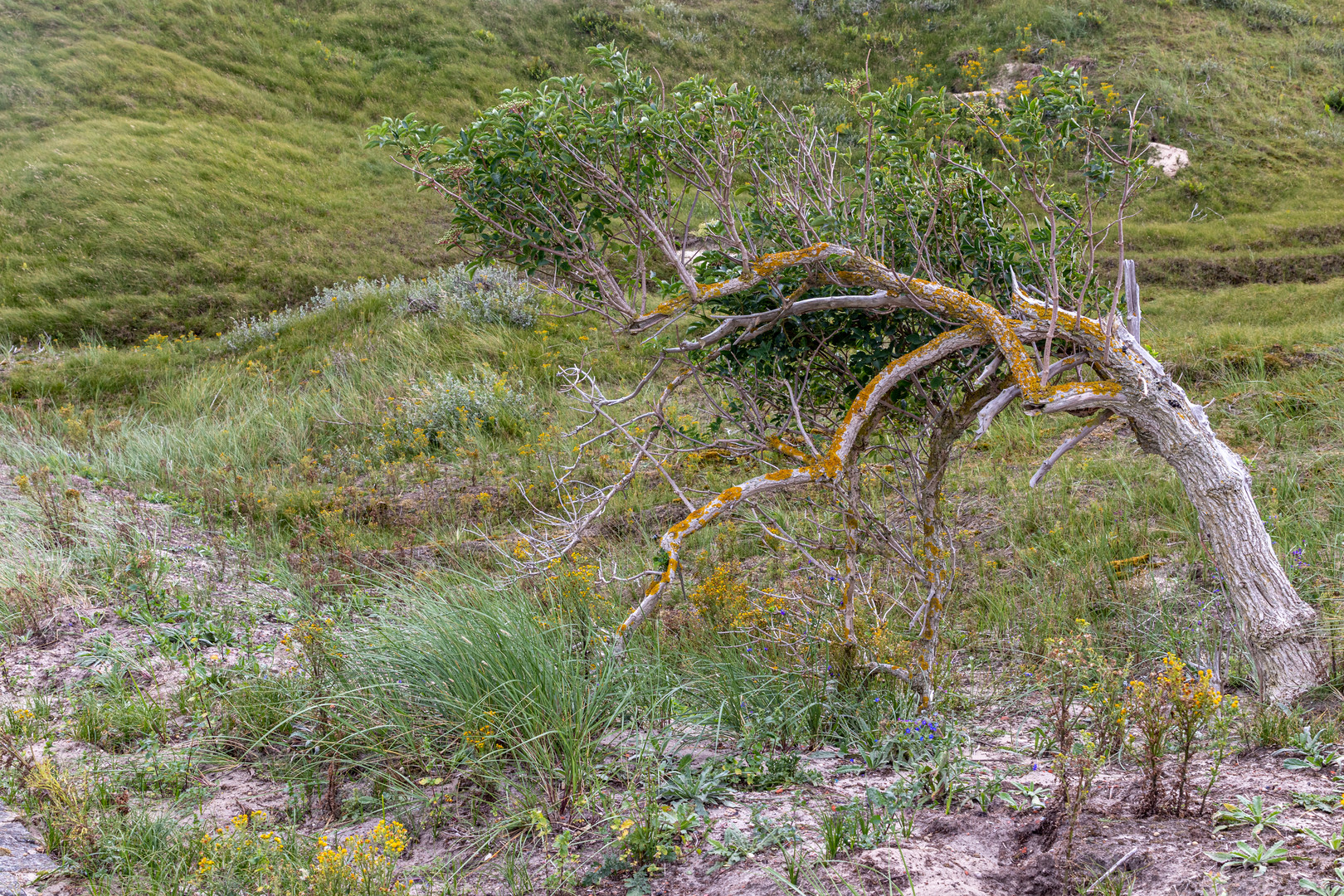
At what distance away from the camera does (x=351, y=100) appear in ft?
64.0

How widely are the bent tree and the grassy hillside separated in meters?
10.9

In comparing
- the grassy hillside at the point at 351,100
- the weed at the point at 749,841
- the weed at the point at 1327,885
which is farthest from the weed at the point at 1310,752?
the grassy hillside at the point at 351,100

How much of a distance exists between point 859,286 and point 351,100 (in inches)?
781

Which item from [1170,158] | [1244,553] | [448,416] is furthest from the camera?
[1170,158]

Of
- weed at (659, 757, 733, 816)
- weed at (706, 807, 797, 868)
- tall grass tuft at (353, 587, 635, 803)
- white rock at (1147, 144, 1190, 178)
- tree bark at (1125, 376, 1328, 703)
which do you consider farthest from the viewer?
white rock at (1147, 144, 1190, 178)

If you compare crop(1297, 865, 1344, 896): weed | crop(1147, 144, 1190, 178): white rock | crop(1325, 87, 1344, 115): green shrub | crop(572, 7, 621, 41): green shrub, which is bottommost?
crop(1297, 865, 1344, 896): weed

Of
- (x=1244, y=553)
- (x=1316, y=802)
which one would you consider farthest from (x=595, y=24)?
(x=1316, y=802)

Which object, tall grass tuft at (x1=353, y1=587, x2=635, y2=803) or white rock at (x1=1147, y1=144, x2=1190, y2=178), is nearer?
A: tall grass tuft at (x1=353, y1=587, x2=635, y2=803)

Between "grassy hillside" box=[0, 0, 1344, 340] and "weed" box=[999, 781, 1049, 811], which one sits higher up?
"grassy hillside" box=[0, 0, 1344, 340]

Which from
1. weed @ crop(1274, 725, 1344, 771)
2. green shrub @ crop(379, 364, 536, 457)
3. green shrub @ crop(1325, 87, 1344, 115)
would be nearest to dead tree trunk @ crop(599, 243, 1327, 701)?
weed @ crop(1274, 725, 1344, 771)

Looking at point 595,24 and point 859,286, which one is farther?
point 595,24

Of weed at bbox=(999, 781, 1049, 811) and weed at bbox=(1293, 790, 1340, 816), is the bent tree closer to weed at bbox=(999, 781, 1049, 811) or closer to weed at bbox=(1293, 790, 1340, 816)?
weed at bbox=(999, 781, 1049, 811)

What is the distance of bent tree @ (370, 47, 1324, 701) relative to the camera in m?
3.20

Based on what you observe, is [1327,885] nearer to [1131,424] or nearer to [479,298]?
[1131,424]
